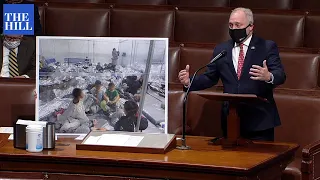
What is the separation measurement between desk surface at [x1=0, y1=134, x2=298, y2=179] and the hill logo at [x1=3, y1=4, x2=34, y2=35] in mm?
259

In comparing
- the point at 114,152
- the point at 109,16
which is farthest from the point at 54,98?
the point at 109,16

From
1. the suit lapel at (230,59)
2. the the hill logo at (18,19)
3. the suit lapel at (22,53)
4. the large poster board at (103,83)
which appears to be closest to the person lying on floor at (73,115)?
the large poster board at (103,83)

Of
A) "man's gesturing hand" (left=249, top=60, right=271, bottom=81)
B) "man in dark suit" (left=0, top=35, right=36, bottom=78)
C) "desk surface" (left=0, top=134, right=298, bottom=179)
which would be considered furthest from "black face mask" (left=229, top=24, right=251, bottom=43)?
"man in dark suit" (left=0, top=35, right=36, bottom=78)

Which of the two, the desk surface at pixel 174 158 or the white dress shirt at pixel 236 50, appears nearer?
the desk surface at pixel 174 158

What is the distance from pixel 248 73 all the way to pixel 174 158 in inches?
13.6

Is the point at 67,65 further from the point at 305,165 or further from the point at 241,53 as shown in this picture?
the point at 305,165

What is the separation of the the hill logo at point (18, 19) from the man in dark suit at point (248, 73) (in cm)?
35

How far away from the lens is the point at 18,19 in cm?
150

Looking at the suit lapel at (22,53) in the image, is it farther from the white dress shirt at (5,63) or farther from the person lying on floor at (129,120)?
the person lying on floor at (129,120)

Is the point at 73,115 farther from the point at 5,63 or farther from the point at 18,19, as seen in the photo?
the point at 5,63

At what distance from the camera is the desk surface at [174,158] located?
121cm

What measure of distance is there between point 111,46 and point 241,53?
29cm

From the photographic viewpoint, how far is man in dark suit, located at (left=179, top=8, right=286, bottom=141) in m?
1.49

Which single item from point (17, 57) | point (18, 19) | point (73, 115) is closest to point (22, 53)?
point (17, 57)
